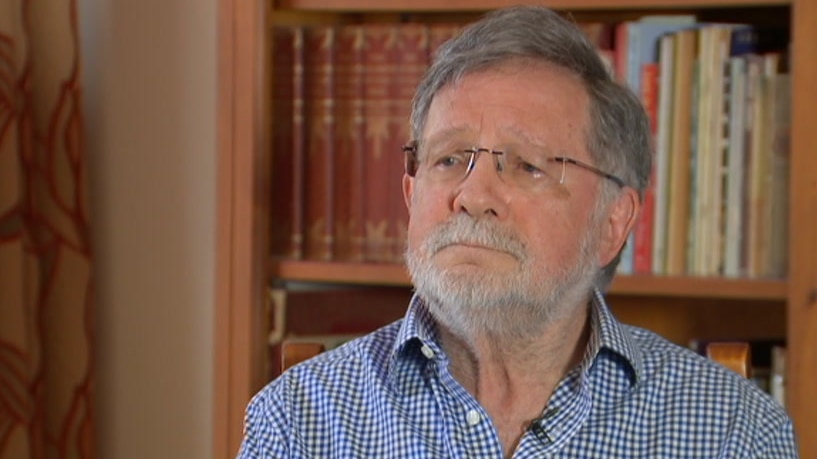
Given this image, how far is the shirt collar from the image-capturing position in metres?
1.31

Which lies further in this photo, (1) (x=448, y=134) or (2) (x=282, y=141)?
(2) (x=282, y=141)

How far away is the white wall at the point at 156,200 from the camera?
191 cm

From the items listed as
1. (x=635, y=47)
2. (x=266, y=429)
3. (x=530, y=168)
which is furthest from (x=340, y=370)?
(x=635, y=47)

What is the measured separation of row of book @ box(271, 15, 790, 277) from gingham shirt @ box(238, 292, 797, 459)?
0.34m

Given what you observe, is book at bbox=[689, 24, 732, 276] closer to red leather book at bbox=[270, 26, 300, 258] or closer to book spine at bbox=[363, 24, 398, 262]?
book spine at bbox=[363, 24, 398, 262]

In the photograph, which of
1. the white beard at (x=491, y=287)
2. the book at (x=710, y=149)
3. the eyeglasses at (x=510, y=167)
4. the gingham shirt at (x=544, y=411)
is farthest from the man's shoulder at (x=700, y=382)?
the book at (x=710, y=149)

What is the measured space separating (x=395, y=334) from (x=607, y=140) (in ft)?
1.09

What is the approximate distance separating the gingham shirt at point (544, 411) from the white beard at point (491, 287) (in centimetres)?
6

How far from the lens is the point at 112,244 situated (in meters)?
1.94

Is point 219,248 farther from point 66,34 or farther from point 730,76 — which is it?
point 730,76

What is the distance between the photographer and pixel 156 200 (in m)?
1.94

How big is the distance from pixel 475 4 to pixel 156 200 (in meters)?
0.63

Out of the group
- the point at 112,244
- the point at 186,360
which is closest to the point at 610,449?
the point at 186,360

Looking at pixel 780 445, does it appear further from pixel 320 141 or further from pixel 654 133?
pixel 320 141
